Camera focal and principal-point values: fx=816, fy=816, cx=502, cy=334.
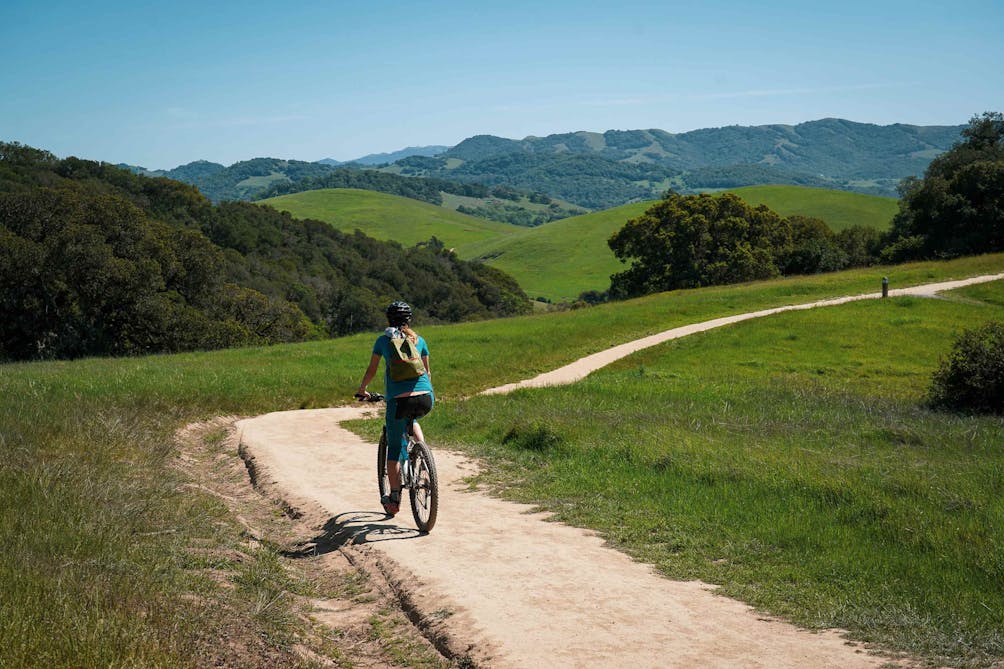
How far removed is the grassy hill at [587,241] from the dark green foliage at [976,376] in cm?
10593

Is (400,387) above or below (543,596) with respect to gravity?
above

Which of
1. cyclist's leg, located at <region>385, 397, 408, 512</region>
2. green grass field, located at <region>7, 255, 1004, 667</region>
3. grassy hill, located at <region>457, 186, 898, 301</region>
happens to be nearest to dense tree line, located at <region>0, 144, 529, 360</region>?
green grass field, located at <region>7, 255, 1004, 667</region>

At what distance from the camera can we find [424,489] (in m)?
9.12

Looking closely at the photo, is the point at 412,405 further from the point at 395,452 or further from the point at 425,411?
the point at 395,452

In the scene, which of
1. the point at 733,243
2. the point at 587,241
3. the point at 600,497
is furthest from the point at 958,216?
the point at 587,241

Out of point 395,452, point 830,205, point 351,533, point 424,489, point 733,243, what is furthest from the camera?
point 830,205

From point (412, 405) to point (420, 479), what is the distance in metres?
0.84

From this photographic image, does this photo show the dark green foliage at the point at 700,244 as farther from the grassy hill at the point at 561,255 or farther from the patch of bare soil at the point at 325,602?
the grassy hill at the point at 561,255

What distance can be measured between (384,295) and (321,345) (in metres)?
48.6

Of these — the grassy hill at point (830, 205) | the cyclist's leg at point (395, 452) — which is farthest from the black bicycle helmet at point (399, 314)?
the grassy hill at point (830, 205)

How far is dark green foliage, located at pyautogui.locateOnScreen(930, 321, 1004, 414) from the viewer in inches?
753

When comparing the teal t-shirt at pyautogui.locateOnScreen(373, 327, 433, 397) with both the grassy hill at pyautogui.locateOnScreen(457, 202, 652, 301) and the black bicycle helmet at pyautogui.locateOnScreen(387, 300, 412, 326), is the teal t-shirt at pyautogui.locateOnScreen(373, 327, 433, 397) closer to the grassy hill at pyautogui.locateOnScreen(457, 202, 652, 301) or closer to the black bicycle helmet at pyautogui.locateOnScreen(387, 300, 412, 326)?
the black bicycle helmet at pyautogui.locateOnScreen(387, 300, 412, 326)

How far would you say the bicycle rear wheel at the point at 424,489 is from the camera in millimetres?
8922

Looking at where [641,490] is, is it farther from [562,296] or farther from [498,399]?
[562,296]
